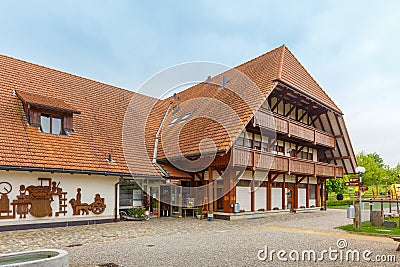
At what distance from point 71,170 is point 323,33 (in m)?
11.6

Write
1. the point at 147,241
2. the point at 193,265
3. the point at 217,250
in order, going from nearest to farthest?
the point at 193,265, the point at 217,250, the point at 147,241

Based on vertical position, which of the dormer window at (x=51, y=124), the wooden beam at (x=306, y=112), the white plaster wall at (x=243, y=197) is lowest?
the white plaster wall at (x=243, y=197)

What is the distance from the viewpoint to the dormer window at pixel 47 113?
1406cm

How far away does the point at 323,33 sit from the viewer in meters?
15.0

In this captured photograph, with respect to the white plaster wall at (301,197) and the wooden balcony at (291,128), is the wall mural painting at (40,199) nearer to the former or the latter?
the wooden balcony at (291,128)

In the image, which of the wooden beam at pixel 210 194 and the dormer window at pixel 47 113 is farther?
the wooden beam at pixel 210 194

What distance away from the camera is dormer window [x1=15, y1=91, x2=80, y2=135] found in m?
14.1

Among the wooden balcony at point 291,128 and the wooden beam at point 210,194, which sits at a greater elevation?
the wooden balcony at point 291,128

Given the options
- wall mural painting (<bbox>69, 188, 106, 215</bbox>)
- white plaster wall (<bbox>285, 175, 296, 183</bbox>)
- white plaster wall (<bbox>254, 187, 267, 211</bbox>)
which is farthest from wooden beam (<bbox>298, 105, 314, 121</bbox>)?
wall mural painting (<bbox>69, 188, 106, 215</bbox>)

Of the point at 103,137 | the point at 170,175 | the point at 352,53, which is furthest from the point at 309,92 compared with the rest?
the point at 103,137

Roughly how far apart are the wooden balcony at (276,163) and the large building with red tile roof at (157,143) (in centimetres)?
5

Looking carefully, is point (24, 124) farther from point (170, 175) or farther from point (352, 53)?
point (352, 53)

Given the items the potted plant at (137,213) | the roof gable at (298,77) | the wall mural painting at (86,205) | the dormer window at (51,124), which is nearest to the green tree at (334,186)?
the roof gable at (298,77)

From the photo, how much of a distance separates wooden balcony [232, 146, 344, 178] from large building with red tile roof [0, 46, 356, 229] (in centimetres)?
5
